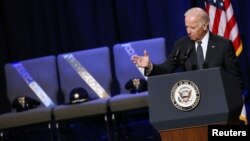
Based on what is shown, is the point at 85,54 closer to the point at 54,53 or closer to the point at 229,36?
the point at 54,53

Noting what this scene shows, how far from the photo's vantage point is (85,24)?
22.6 feet

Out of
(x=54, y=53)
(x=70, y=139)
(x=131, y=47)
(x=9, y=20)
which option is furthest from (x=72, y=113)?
(x=9, y=20)

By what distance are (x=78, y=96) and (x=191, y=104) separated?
105 inches

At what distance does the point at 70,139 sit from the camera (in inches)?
233

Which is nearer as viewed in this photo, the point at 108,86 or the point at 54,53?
the point at 108,86

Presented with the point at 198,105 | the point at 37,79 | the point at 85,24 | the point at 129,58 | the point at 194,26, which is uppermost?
the point at 85,24

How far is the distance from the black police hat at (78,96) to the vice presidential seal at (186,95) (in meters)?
2.56

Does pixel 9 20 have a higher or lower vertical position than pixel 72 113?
higher

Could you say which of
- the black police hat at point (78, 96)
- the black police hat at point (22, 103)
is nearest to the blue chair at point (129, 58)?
the black police hat at point (78, 96)

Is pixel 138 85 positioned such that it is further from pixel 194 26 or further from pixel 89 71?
pixel 194 26

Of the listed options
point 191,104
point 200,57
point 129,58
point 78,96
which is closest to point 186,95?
point 191,104

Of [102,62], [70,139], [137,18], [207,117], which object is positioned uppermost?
[137,18]

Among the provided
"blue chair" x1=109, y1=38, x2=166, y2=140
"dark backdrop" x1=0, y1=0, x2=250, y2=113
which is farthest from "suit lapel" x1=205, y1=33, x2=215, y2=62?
"dark backdrop" x1=0, y1=0, x2=250, y2=113

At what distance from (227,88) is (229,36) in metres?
2.94
